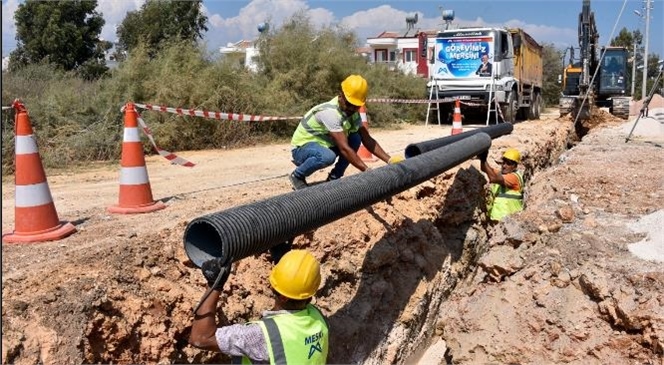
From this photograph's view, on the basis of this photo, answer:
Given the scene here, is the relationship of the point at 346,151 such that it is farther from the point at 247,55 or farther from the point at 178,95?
the point at 247,55

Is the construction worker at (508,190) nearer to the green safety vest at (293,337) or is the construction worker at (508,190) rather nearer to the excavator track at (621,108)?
the green safety vest at (293,337)

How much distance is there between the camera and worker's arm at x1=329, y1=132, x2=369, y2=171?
4605 millimetres

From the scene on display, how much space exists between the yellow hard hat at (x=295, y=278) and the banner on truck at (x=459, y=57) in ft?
51.3

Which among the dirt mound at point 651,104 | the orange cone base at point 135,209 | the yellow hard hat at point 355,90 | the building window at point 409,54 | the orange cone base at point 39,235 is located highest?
the building window at point 409,54

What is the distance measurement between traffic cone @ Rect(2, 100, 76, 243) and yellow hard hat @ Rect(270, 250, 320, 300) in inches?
90.2

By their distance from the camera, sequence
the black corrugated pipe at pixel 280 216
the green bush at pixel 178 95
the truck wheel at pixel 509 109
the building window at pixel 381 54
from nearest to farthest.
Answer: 1. the black corrugated pipe at pixel 280 216
2. the green bush at pixel 178 95
3. the truck wheel at pixel 509 109
4. the building window at pixel 381 54

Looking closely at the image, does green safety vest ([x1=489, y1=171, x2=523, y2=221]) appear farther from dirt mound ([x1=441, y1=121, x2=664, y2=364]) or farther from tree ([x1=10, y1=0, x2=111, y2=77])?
tree ([x1=10, y1=0, x2=111, y2=77])

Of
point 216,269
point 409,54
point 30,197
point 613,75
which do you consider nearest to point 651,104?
point 613,75

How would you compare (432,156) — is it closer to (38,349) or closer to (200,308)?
(200,308)

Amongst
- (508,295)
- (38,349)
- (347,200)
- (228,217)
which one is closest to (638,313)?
(508,295)

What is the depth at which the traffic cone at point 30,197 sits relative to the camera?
4.02 meters

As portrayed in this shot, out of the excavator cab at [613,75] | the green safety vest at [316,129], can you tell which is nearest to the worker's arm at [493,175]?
the green safety vest at [316,129]

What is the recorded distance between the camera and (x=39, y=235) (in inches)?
158

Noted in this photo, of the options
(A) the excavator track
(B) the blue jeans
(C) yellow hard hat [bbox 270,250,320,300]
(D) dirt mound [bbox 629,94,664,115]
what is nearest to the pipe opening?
(C) yellow hard hat [bbox 270,250,320,300]
